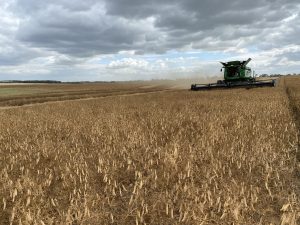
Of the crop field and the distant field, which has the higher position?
the crop field

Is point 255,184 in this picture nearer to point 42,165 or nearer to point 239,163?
point 239,163

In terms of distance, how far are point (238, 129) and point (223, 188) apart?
4.86 meters

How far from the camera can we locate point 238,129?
9.96 m

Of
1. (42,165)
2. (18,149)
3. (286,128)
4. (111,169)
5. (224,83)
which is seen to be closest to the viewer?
(111,169)

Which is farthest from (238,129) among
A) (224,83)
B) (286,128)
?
(224,83)

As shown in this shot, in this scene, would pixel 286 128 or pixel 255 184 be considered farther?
pixel 286 128

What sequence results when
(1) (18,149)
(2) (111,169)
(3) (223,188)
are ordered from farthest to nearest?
(1) (18,149), (2) (111,169), (3) (223,188)

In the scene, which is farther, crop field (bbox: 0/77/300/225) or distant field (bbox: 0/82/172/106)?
distant field (bbox: 0/82/172/106)

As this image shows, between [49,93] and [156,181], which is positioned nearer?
[156,181]

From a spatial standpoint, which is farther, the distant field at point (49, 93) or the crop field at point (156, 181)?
the distant field at point (49, 93)

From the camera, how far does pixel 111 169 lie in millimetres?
6320

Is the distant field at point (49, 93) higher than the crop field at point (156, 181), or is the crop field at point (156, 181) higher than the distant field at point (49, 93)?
the crop field at point (156, 181)

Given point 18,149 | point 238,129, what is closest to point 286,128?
point 238,129

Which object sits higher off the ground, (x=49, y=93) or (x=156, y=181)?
(x=156, y=181)
